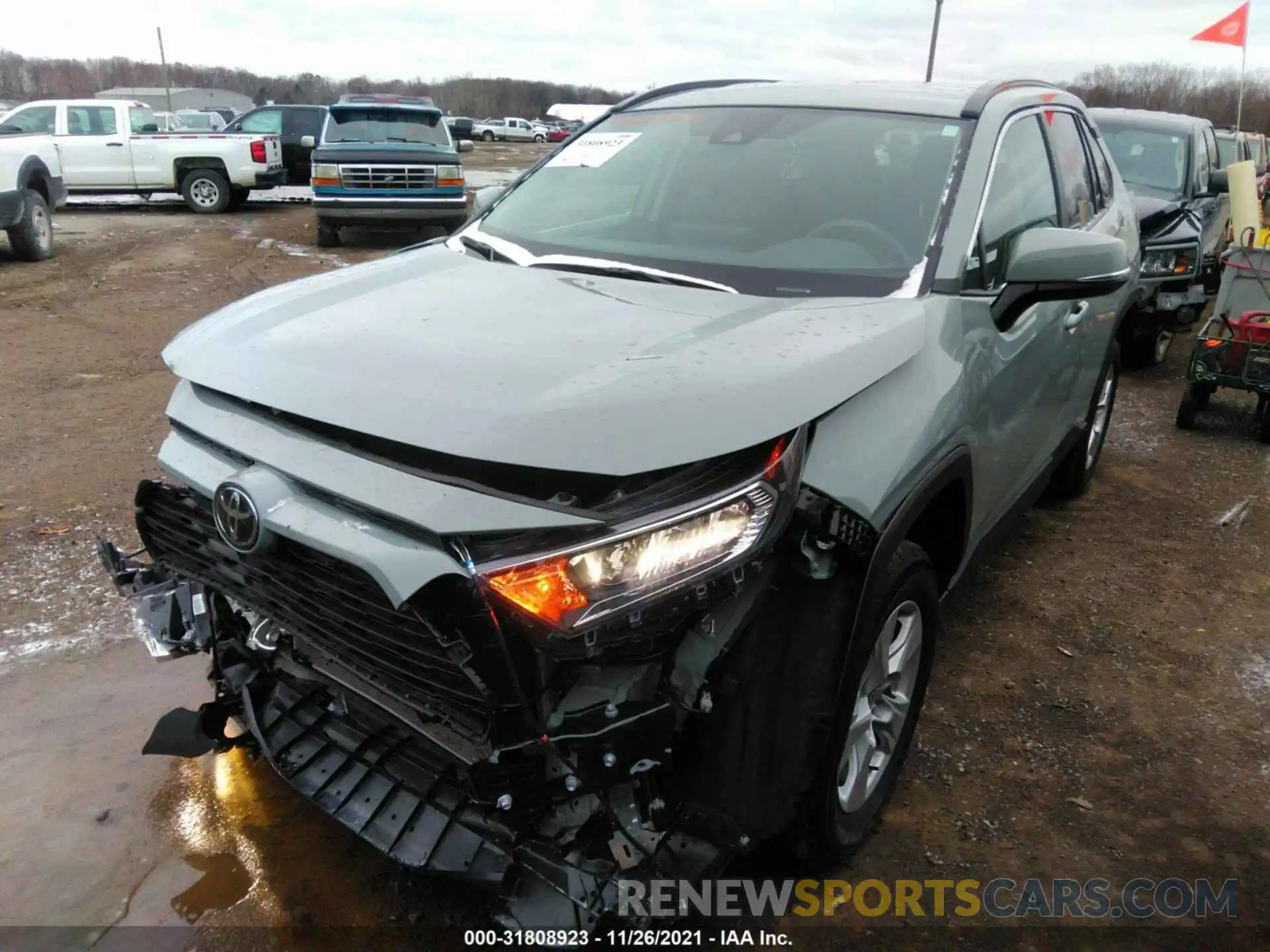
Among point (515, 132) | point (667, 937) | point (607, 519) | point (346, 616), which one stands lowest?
point (667, 937)

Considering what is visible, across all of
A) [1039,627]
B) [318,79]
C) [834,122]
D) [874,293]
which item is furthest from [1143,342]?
[318,79]

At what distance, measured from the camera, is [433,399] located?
192 cm

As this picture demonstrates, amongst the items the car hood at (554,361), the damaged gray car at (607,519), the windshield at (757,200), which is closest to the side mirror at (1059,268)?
the damaged gray car at (607,519)

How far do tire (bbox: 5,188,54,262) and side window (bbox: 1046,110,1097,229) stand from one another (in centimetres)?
1086

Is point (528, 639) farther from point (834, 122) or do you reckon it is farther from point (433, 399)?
point (834, 122)

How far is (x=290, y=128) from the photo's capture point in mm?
20062

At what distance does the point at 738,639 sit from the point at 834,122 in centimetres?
201

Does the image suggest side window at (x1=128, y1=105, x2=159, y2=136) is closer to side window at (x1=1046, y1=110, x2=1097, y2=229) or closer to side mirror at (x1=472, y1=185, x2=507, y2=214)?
side mirror at (x1=472, y1=185, x2=507, y2=214)

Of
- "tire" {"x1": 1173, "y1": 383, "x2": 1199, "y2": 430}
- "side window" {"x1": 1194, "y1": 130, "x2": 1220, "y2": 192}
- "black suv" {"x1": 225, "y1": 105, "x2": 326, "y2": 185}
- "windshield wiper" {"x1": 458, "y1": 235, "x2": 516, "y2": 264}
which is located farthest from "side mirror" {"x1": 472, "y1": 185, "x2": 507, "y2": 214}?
"black suv" {"x1": 225, "y1": 105, "x2": 326, "y2": 185}

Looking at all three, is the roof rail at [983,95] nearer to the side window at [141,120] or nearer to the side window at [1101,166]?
the side window at [1101,166]

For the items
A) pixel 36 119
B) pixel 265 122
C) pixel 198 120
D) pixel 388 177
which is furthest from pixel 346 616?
pixel 198 120

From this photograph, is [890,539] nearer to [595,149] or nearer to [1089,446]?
[595,149]

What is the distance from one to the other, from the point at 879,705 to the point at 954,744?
0.70 m

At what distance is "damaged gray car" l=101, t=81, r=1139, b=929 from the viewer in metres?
1.78
